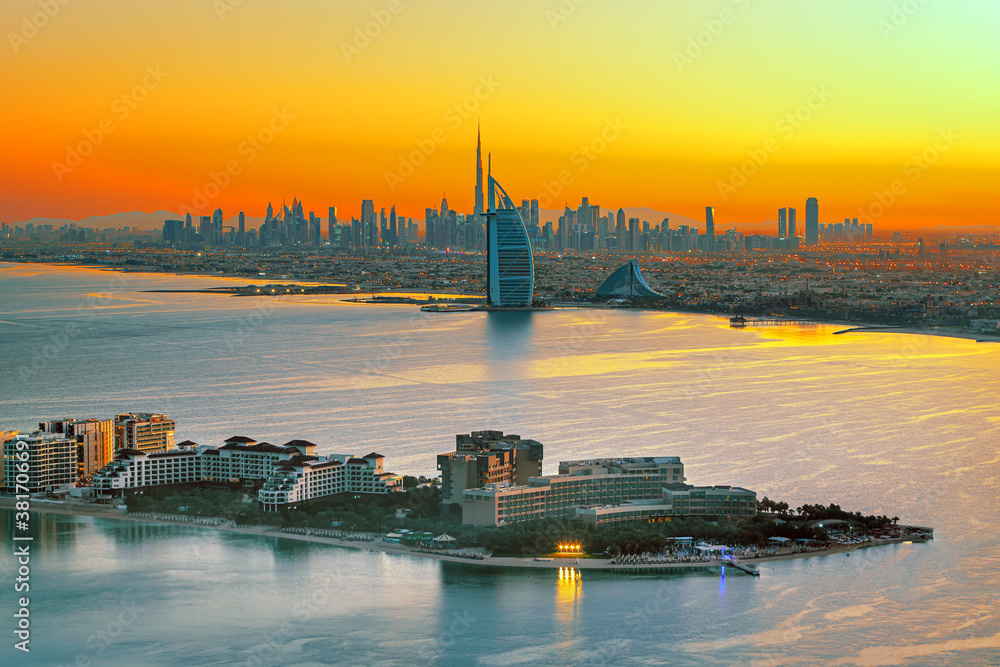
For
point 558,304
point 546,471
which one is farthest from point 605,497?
point 558,304

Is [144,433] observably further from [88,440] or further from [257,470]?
[257,470]

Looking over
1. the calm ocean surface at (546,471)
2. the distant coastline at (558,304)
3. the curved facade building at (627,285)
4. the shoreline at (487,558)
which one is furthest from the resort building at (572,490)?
the curved facade building at (627,285)

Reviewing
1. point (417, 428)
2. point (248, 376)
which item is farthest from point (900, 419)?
point (248, 376)

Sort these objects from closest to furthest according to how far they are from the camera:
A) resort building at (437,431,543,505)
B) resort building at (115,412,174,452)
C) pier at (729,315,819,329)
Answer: resort building at (437,431,543,505) < resort building at (115,412,174,452) < pier at (729,315,819,329)

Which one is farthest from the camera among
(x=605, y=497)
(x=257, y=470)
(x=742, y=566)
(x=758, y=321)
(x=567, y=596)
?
(x=758, y=321)

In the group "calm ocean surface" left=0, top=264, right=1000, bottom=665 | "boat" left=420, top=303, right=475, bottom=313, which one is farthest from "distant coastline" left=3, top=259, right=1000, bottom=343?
"calm ocean surface" left=0, top=264, right=1000, bottom=665

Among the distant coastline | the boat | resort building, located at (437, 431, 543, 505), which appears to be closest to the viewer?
resort building, located at (437, 431, 543, 505)

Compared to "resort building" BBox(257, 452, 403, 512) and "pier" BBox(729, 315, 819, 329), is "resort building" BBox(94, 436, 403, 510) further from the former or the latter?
"pier" BBox(729, 315, 819, 329)
